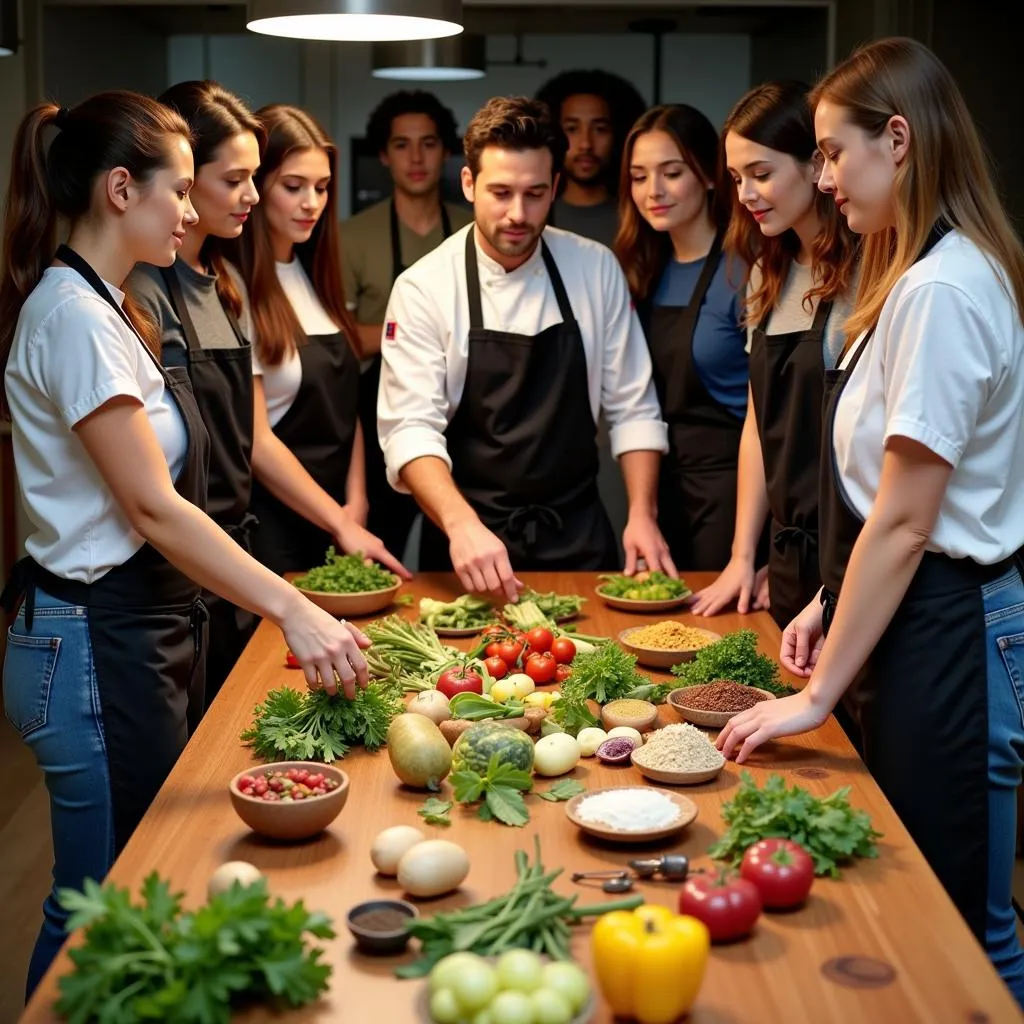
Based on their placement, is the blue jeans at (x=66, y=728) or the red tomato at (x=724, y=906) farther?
the blue jeans at (x=66, y=728)

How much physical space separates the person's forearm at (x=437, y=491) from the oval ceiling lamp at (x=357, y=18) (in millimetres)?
1045

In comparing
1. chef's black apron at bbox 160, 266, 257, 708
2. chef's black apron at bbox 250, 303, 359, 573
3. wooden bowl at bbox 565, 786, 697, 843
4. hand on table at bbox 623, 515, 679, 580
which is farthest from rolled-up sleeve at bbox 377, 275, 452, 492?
wooden bowl at bbox 565, 786, 697, 843

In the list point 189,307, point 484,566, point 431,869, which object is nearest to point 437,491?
point 484,566

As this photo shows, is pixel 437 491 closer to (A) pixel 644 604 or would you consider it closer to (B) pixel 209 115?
(A) pixel 644 604

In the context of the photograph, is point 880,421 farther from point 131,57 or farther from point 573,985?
point 131,57

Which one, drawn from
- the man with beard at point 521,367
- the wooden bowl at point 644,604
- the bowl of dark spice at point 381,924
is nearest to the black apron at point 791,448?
the wooden bowl at point 644,604

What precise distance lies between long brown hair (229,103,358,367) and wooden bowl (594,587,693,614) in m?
1.12

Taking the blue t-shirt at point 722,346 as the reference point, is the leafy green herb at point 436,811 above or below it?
below

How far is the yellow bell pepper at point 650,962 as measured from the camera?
54.7 inches

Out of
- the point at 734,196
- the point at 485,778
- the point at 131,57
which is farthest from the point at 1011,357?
the point at 131,57

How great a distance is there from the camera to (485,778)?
1964 mm

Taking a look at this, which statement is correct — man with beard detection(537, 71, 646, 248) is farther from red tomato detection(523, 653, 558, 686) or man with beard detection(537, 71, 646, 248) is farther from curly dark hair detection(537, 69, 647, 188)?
red tomato detection(523, 653, 558, 686)

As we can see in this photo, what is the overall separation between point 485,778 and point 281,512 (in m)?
1.83

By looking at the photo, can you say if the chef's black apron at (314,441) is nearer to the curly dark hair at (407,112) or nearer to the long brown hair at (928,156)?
the curly dark hair at (407,112)
